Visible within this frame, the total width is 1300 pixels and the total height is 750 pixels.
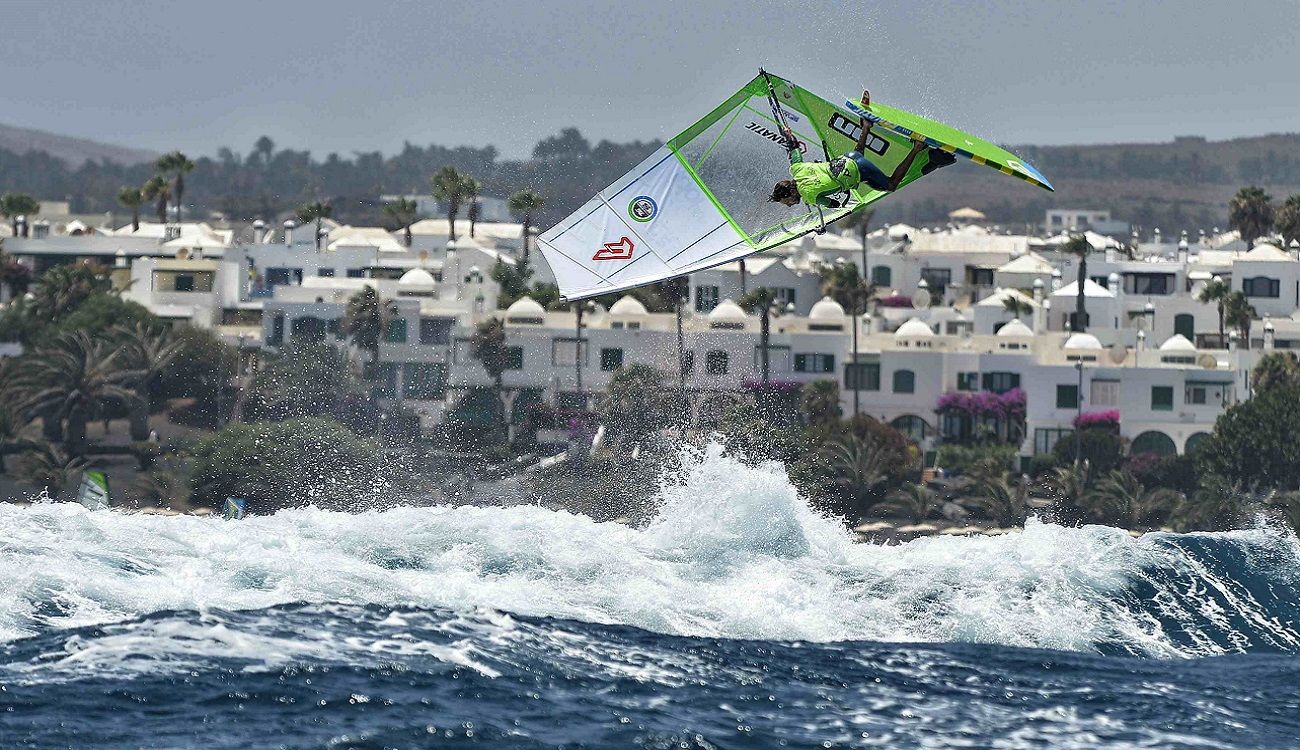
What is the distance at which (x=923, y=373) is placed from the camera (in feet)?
344

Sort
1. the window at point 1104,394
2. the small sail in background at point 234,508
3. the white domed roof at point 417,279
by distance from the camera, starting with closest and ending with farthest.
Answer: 1. the small sail in background at point 234,508
2. the window at point 1104,394
3. the white domed roof at point 417,279

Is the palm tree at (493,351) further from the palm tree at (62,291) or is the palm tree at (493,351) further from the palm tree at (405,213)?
the palm tree at (405,213)

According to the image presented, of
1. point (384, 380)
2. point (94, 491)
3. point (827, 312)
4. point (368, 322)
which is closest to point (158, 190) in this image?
point (368, 322)

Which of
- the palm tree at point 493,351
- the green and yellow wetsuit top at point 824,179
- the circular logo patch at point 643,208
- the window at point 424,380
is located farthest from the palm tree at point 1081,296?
the green and yellow wetsuit top at point 824,179

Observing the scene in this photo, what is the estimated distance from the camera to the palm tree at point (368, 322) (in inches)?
4075

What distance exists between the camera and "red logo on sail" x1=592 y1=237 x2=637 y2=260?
4331 centimetres

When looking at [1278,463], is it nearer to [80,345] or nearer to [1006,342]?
[1006,342]

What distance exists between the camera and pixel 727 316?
338 feet

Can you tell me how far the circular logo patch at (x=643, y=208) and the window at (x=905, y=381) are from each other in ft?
203

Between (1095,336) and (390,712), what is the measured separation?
80333mm

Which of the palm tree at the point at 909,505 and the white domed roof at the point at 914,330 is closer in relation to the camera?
the palm tree at the point at 909,505

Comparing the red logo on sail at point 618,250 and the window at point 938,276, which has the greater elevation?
the window at point 938,276

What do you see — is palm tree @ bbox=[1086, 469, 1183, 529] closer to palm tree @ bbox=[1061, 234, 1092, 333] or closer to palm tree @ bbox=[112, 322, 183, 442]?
palm tree @ bbox=[1061, 234, 1092, 333]

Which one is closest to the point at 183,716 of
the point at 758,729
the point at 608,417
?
the point at 758,729
